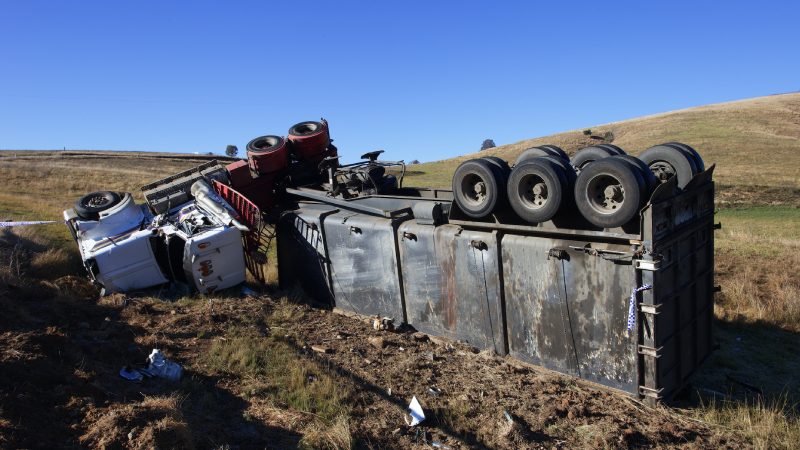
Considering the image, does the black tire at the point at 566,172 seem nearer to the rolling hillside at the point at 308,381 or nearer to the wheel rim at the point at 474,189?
the wheel rim at the point at 474,189

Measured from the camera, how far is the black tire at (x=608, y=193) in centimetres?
488

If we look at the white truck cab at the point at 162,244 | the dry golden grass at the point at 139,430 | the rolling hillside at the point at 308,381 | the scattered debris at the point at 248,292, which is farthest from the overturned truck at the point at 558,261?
the dry golden grass at the point at 139,430

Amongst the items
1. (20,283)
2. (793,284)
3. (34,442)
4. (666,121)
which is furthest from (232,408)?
(666,121)

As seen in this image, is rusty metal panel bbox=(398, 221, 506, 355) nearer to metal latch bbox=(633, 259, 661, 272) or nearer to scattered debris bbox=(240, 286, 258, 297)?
metal latch bbox=(633, 259, 661, 272)

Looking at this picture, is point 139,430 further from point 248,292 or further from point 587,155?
point 587,155

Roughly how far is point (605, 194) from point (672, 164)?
1.40 meters

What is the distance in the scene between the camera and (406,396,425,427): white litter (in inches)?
199

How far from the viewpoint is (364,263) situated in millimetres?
7844

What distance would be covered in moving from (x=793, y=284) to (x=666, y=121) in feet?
148

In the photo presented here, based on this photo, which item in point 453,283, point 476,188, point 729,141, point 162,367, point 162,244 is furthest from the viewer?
point 729,141

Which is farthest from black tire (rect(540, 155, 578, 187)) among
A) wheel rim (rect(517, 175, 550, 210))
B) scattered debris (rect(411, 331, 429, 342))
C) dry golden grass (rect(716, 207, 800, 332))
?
dry golden grass (rect(716, 207, 800, 332))

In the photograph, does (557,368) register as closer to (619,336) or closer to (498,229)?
(619,336)

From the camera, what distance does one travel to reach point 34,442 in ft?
13.2

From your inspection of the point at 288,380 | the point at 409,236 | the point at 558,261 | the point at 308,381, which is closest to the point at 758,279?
the point at 558,261
